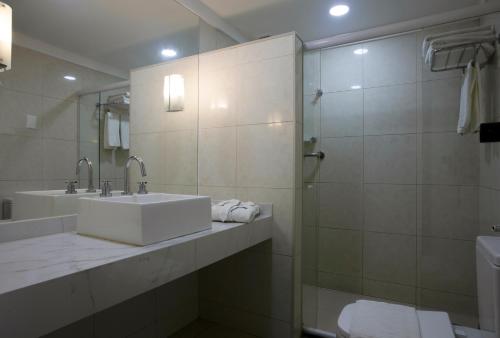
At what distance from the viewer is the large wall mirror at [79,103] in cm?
125

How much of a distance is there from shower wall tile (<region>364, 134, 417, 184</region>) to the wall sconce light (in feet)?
4.90

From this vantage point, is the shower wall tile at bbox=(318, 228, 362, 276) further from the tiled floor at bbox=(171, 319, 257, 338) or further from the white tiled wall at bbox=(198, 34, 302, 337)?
the tiled floor at bbox=(171, 319, 257, 338)

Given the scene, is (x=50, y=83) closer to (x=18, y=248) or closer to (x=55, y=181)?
(x=55, y=181)

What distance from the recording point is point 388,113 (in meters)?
2.43

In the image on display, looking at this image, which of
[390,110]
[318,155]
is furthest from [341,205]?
[390,110]

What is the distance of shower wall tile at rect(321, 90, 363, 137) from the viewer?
2564mm

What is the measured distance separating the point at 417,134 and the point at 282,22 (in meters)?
1.32

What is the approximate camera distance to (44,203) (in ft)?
4.39

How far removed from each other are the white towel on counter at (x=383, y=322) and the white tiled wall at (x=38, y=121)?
1.40 metres

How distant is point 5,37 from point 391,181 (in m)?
2.45

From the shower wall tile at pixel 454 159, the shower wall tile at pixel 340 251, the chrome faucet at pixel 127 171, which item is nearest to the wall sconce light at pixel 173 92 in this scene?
the chrome faucet at pixel 127 171

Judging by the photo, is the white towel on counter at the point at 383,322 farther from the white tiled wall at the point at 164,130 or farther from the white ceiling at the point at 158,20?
the white ceiling at the point at 158,20

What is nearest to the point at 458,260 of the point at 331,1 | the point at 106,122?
the point at 331,1

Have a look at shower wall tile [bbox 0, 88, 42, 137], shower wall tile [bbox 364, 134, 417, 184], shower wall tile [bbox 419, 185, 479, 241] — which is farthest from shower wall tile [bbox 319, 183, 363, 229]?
shower wall tile [bbox 0, 88, 42, 137]
